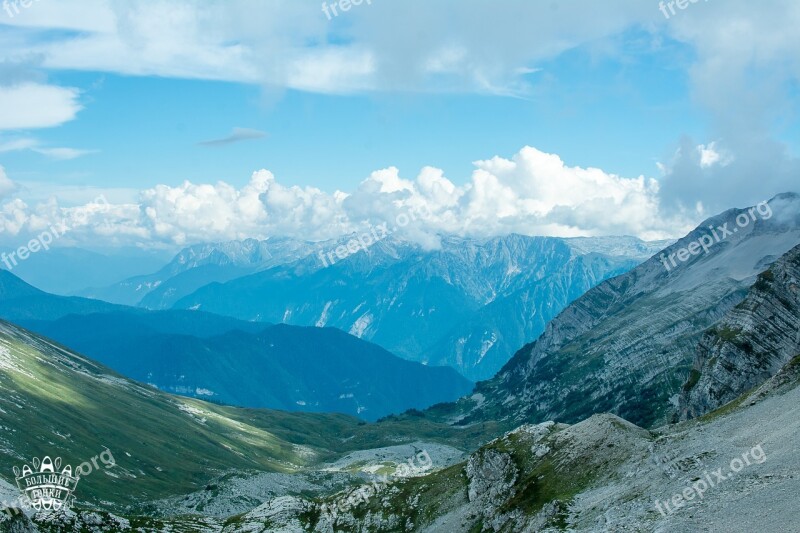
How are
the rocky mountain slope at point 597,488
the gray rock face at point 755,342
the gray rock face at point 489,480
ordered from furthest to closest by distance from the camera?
the gray rock face at point 755,342 → the gray rock face at point 489,480 → the rocky mountain slope at point 597,488

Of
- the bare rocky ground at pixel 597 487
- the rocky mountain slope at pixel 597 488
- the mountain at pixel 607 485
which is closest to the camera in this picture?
the bare rocky ground at pixel 597 487

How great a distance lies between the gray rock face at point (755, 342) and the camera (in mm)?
155875

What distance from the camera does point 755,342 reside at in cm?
16000

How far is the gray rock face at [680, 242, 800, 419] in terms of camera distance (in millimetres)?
155875

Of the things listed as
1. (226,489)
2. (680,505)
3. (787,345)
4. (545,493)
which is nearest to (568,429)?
(545,493)

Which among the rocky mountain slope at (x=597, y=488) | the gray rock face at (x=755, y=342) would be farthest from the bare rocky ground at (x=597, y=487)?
the gray rock face at (x=755, y=342)

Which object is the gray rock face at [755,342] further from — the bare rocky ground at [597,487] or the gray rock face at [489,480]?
the gray rock face at [489,480]

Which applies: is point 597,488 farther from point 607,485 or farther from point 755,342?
point 755,342

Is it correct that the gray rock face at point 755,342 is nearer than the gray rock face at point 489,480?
No

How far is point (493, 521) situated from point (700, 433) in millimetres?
29644

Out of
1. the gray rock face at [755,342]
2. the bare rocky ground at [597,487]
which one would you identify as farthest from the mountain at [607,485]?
the gray rock face at [755,342]

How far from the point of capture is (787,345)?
155 meters

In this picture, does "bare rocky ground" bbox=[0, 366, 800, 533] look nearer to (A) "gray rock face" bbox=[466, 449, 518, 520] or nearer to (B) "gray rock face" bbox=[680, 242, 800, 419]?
(A) "gray rock face" bbox=[466, 449, 518, 520]

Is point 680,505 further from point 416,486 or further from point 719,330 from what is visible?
point 719,330
